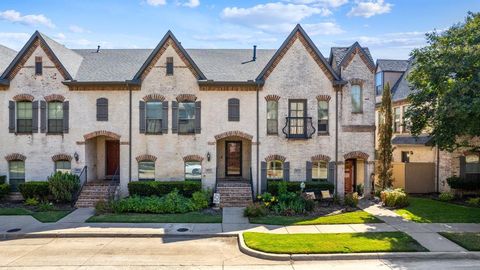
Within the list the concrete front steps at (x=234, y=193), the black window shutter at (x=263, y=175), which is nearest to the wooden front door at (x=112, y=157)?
the concrete front steps at (x=234, y=193)

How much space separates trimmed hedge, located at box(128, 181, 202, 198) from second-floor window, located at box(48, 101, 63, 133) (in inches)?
227

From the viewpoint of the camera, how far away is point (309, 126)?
21.0 metres

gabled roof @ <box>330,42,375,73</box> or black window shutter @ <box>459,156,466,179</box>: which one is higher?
gabled roof @ <box>330,42,375,73</box>

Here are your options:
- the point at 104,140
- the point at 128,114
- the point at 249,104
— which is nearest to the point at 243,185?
the point at 249,104

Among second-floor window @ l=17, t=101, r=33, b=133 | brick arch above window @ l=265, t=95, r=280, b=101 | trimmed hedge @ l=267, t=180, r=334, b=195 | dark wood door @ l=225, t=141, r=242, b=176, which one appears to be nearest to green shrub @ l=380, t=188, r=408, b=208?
trimmed hedge @ l=267, t=180, r=334, b=195

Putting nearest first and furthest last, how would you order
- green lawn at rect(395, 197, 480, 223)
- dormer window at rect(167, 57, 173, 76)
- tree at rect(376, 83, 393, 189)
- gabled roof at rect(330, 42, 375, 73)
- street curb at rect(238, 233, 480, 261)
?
street curb at rect(238, 233, 480, 261) → green lawn at rect(395, 197, 480, 223) → dormer window at rect(167, 57, 173, 76) → gabled roof at rect(330, 42, 375, 73) → tree at rect(376, 83, 393, 189)

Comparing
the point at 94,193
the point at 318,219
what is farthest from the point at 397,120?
the point at 94,193

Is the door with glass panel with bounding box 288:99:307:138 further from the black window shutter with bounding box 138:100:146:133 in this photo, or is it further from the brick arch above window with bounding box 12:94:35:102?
the brick arch above window with bounding box 12:94:35:102

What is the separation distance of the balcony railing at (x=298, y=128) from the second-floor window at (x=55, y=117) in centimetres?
1341

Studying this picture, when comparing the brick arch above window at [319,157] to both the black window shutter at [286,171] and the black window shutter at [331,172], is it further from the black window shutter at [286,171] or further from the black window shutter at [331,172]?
the black window shutter at [286,171]

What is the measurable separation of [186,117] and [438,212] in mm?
14590

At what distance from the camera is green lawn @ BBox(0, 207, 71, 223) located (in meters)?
16.5

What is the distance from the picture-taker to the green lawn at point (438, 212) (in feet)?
53.3

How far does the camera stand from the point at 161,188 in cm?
1992
